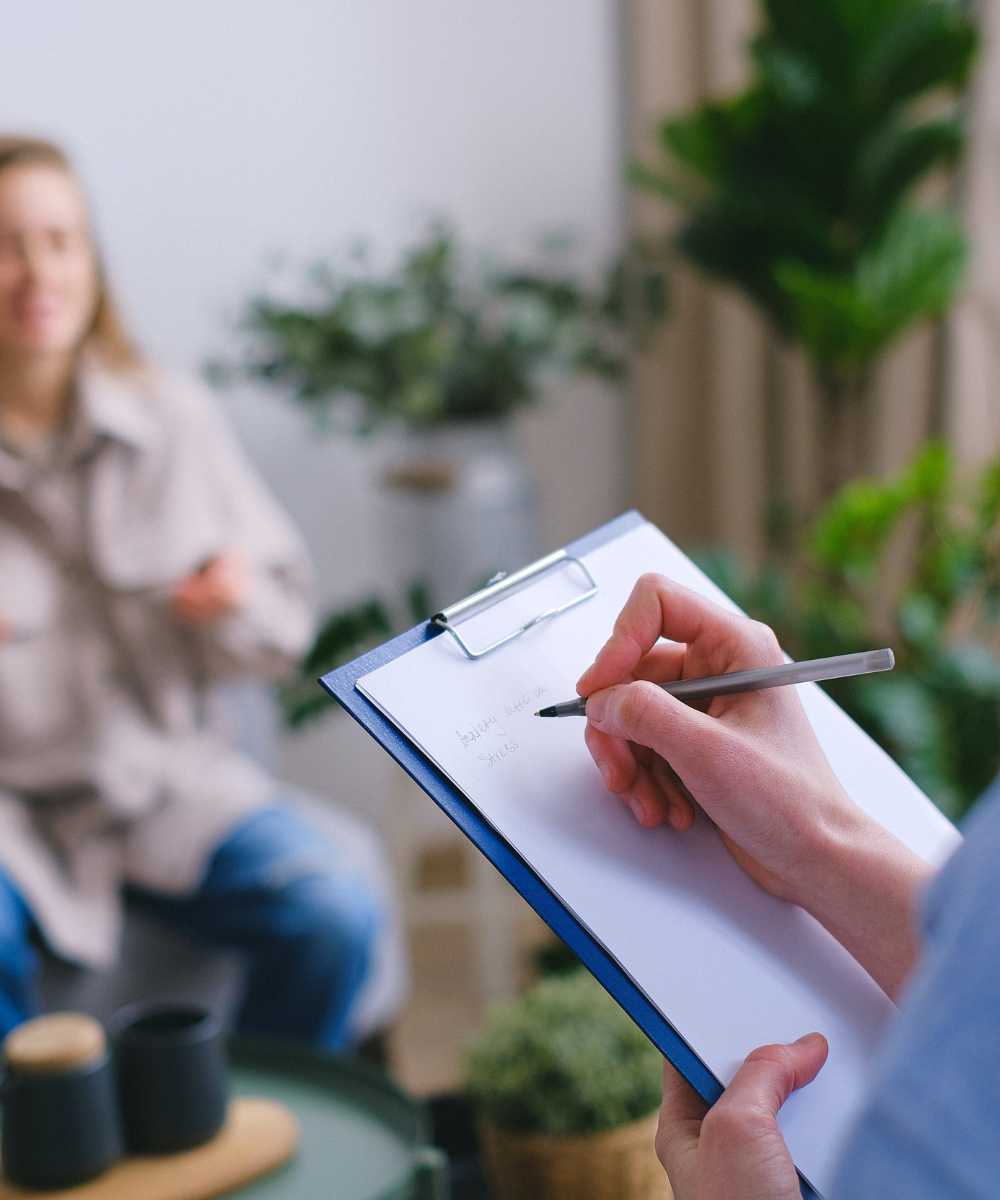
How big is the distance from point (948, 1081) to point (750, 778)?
27 cm

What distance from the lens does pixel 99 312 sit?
1.51 meters

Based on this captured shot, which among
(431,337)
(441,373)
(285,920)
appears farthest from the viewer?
(441,373)

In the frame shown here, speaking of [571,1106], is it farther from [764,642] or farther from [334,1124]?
[764,642]

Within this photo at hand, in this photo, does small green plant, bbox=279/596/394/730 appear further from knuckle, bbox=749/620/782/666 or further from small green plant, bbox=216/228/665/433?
knuckle, bbox=749/620/782/666

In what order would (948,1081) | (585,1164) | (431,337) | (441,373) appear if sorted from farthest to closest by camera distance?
(441,373)
(431,337)
(585,1164)
(948,1081)

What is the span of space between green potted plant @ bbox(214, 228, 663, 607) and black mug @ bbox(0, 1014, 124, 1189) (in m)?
0.94

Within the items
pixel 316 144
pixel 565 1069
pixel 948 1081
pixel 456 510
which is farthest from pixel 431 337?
pixel 948 1081

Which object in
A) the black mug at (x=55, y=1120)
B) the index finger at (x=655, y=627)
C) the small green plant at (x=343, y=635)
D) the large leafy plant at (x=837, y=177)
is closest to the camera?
the index finger at (x=655, y=627)

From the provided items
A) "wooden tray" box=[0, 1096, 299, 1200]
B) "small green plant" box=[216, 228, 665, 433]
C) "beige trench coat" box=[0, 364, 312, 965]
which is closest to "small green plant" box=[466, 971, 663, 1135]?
"wooden tray" box=[0, 1096, 299, 1200]

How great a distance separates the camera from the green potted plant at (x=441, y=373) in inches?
68.6

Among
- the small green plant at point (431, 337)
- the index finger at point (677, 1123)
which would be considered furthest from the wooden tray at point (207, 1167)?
the small green plant at point (431, 337)

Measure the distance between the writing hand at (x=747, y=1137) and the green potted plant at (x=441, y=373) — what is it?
1.26 m

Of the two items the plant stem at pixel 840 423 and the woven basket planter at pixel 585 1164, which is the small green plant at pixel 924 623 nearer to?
the plant stem at pixel 840 423

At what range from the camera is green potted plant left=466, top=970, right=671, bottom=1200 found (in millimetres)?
1155
